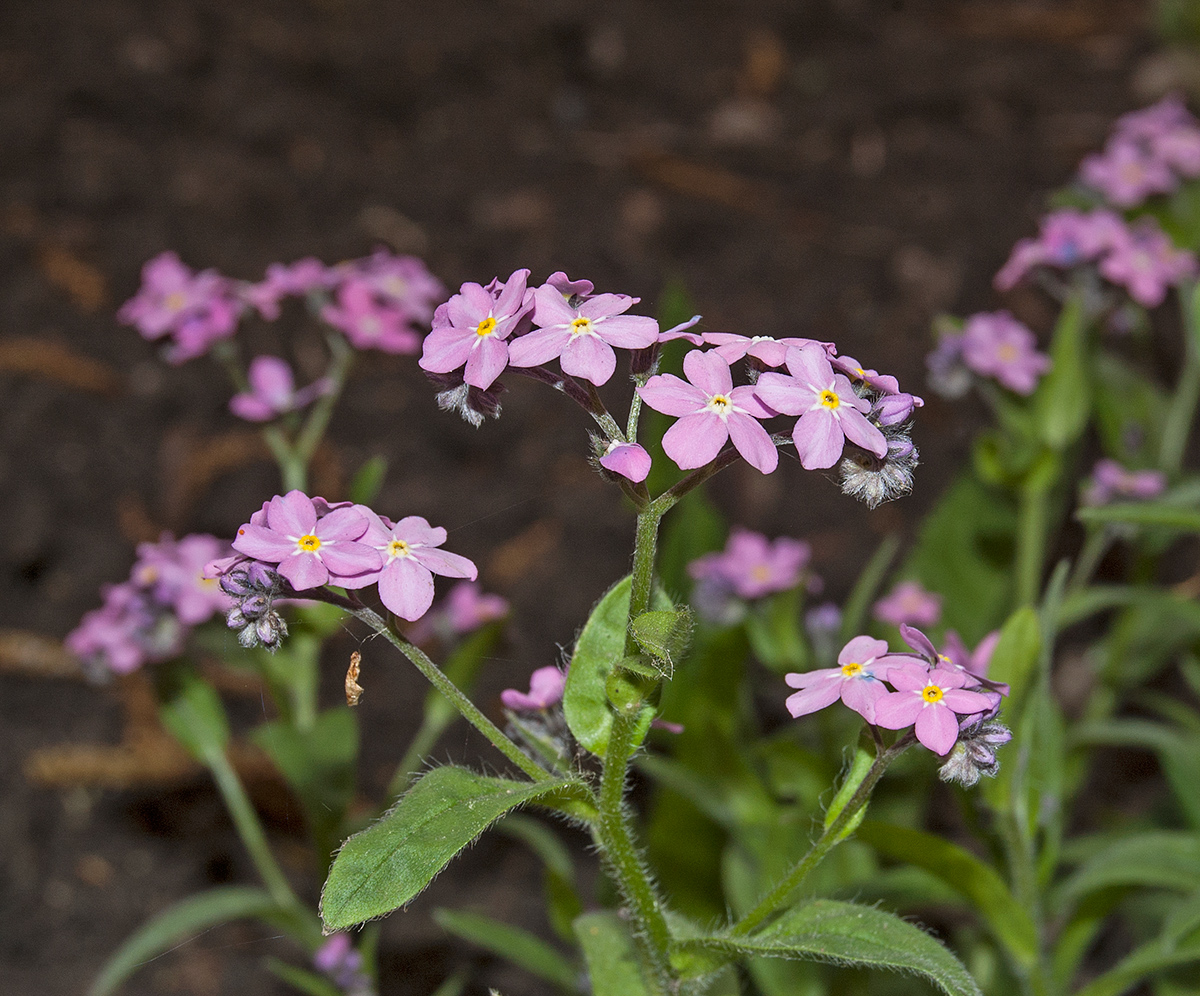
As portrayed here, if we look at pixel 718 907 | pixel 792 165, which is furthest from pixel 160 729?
pixel 792 165

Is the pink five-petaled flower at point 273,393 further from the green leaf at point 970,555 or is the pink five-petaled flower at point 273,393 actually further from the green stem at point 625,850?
the green leaf at point 970,555

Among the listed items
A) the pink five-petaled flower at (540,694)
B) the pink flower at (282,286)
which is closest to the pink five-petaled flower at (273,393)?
the pink flower at (282,286)

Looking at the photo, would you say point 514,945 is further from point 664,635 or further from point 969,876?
point 664,635

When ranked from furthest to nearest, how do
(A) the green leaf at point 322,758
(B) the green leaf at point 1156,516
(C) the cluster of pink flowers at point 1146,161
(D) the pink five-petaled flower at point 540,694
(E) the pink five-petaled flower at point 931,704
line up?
(C) the cluster of pink flowers at point 1146,161 < (A) the green leaf at point 322,758 < (B) the green leaf at point 1156,516 < (D) the pink five-petaled flower at point 540,694 < (E) the pink five-petaled flower at point 931,704

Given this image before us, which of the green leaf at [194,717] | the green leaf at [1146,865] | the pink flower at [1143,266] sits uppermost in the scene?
the pink flower at [1143,266]

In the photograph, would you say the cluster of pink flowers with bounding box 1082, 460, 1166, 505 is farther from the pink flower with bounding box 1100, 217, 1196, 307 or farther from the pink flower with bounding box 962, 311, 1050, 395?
the pink flower with bounding box 1100, 217, 1196, 307
